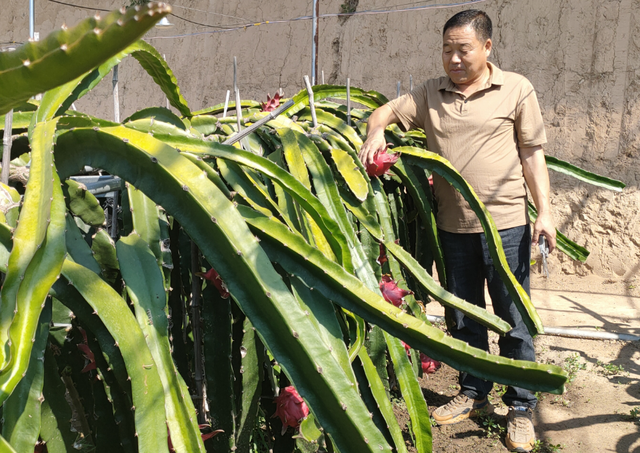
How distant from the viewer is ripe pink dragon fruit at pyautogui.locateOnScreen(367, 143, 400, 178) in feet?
6.28

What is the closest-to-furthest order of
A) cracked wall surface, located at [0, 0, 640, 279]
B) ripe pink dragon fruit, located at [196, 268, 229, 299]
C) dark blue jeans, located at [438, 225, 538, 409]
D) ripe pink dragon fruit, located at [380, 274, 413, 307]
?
ripe pink dragon fruit, located at [196, 268, 229, 299] → ripe pink dragon fruit, located at [380, 274, 413, 307] → dark blue jeans, located at [438, 225, 538, 409] → cracked wall surface, located at [0, 0, 640, 279]

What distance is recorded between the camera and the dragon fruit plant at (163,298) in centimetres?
77

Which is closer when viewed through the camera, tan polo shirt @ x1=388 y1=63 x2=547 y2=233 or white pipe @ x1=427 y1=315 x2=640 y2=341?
tan polo shirt @ x1=388 y1=63 x2=547 y2=233

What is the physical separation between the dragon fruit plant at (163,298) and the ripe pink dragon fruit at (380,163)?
49 centimetres

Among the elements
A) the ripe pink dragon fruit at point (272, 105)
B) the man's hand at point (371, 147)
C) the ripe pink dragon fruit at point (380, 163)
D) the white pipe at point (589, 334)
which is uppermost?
the ripe pink dragon fruit at point (272, 105)

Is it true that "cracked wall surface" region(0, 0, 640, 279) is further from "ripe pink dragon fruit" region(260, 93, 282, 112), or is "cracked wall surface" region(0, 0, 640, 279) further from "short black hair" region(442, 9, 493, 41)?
"ripe pink dragon fruit" region(260, 93, 282, 112)

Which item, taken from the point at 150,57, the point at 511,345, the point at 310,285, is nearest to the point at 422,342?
the point at 310,285

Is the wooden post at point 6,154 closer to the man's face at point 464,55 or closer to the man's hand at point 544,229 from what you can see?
the man's face at point 464,55

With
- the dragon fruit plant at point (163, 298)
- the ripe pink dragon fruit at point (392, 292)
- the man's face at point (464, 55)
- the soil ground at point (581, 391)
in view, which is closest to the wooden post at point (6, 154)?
the dragon fruit plant at point (163, 298)

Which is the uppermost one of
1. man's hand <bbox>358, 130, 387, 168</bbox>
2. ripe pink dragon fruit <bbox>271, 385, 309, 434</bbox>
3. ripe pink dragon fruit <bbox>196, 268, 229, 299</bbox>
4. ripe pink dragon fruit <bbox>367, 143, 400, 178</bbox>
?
man's hand <bbox>358, 130, 387, 168</bbox>

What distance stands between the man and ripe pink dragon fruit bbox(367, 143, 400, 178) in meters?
0.30

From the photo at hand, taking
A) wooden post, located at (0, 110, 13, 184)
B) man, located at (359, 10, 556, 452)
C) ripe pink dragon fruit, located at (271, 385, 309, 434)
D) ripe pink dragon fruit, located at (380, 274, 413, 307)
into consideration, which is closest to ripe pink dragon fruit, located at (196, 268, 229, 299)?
ripe pink dragon fruit, located at (271, 385, 309, 434)

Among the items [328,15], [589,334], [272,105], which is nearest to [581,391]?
[589,334]

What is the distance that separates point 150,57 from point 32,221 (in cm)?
67
